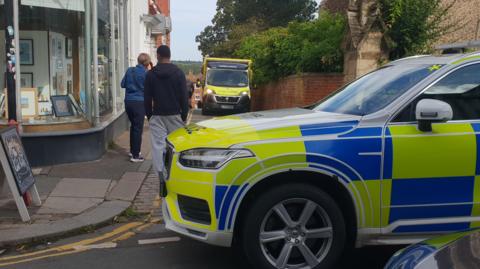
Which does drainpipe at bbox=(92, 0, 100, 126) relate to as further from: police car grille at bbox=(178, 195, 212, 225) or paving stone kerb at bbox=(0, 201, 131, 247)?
police car grille at bbox=(178, 195, 212, 225)

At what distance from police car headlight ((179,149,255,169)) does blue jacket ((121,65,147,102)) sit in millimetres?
5037

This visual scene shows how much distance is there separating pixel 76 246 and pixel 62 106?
4354mm

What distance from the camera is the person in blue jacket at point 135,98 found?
9258mm

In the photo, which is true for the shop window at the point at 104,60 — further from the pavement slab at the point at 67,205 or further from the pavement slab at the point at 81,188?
the pavement slab at the point at 67,205

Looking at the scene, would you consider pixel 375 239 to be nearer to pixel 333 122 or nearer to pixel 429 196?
pixel 429 196

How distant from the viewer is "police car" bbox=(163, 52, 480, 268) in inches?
165

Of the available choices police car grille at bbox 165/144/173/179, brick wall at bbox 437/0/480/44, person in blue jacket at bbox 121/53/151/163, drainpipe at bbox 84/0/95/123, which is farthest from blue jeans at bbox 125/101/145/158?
brick wall at bbox 437/0/480/44

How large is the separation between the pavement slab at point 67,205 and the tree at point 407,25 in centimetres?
704

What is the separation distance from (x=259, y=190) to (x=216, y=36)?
68029mm

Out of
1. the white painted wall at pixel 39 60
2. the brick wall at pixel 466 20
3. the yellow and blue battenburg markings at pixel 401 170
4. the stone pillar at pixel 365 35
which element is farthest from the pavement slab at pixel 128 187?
the brick wall at pixel 466 20

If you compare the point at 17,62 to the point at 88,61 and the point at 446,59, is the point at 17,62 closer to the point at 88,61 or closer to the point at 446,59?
the point at 88,61

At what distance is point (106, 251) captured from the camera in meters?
5.30

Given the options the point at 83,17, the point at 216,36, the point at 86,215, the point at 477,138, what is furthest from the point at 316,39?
the point at 216,36

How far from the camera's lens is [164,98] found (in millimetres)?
7445
